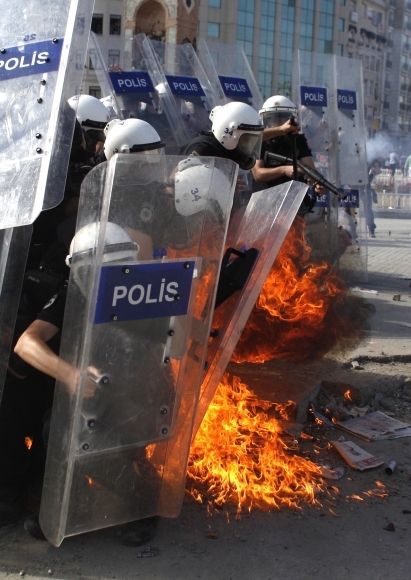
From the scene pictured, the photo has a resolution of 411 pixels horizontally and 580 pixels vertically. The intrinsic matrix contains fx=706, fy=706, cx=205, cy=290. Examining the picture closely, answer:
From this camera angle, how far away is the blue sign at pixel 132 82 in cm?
823

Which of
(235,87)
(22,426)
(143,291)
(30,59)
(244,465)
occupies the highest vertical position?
(235,87)

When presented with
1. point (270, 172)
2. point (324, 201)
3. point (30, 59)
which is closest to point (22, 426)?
point (30, 59)

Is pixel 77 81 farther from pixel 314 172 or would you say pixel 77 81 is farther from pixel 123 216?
pixel 314 172

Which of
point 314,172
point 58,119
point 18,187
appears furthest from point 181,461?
point 314,172

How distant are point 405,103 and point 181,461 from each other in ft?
274

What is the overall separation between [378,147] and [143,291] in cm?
3598

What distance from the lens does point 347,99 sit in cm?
839

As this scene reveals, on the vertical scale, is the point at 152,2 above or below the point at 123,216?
above

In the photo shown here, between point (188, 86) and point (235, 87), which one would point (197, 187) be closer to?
point (188, 86)

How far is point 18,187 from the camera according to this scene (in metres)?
2.79

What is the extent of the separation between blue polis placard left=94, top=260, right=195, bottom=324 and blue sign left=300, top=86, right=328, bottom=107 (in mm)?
6046

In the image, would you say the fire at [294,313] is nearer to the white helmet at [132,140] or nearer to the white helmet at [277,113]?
the white helmet at [132,140]

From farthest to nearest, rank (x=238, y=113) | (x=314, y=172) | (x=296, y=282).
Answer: (x=314, y=172), (x=296, y=282), (x=238, y=113)

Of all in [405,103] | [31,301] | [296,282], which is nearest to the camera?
[31,301]
